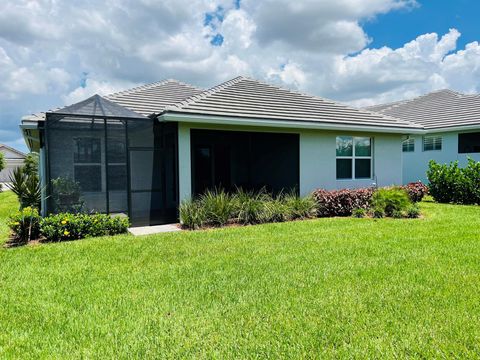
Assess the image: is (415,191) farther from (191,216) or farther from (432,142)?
(191,216)

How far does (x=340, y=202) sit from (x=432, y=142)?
11.2 m

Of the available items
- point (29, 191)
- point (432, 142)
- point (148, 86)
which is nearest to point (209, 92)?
point (148, 86)

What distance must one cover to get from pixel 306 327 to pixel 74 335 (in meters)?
2.58

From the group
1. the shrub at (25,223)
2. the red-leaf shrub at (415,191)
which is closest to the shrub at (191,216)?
the shrub at (25,223)

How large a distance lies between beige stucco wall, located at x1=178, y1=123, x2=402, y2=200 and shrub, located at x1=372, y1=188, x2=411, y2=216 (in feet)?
7.67

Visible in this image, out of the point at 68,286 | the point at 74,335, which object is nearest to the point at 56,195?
the point at 68,286

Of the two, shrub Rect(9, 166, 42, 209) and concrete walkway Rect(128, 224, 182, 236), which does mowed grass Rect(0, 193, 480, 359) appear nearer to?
concrete walkway Rect(128, 224, 182, 236)

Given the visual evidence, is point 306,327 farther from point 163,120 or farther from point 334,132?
point 334,132

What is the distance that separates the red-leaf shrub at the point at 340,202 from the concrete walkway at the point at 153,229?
5.27 m

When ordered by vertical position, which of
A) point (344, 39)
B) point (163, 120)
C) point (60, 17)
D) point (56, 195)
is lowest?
point (56, 195)

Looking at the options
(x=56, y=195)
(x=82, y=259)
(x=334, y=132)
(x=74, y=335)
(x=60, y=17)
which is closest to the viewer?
(x=74, y=335)

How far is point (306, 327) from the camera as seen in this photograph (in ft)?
11.9

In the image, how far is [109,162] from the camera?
9.28m

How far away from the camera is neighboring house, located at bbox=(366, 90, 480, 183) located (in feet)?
57.6
